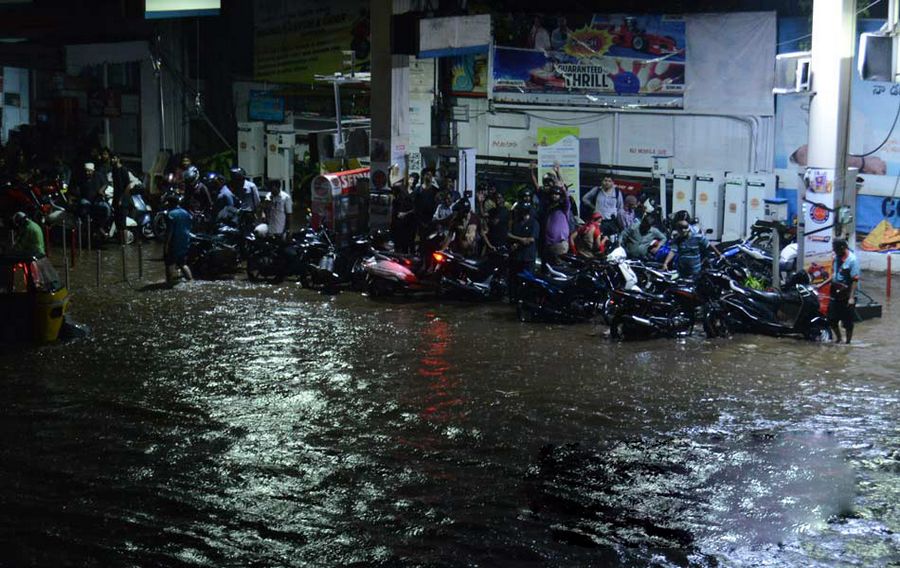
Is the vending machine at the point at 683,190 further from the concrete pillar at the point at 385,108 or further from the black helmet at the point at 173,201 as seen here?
the black helmet at the point at 173,201

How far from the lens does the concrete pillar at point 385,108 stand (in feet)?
74.8

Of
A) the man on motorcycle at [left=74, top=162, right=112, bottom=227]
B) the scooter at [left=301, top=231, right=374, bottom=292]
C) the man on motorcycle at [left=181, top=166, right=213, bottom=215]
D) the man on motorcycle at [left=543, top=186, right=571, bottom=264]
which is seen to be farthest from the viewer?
the man on motorcycle at [left=74, top=162, right=112, bottom=227]

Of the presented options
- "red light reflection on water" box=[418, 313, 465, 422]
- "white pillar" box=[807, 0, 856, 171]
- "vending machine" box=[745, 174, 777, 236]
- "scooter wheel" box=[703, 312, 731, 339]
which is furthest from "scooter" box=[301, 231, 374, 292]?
"vending machine" box=[745, 174, 777, 236]

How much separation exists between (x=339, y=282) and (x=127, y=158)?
1860 cm

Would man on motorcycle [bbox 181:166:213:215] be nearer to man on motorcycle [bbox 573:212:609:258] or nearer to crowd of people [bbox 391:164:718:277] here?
crowd of people [bbox 391:164:718:277]

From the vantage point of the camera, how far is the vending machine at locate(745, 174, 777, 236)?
75.3 feet

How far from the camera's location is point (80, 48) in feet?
108

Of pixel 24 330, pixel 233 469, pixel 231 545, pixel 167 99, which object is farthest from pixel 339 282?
pixel 167 99

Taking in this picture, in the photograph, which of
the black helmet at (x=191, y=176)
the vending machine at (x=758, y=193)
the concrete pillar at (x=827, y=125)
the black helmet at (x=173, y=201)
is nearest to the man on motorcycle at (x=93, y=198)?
the black helmet at (x=173, y=201)

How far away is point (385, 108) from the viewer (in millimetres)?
22953

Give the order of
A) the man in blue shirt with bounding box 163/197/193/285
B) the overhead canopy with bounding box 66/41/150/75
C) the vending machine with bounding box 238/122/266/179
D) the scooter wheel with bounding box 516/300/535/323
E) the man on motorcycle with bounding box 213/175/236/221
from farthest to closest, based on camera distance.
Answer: the overhead canopy with bounding box 66/41/150/75, the vending machine with bounding box 238/122/266/179, the man on motorcycle with bounding box 213/175/236/221, the man in blue shirt with bounding box 163/197/193/285, the scooter wheel with bounding box 516/300/535/323

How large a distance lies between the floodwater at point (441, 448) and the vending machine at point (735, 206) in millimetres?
6338

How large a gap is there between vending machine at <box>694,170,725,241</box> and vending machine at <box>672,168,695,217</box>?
0.35 ft

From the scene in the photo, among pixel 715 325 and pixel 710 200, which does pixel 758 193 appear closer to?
pixel 710 200
